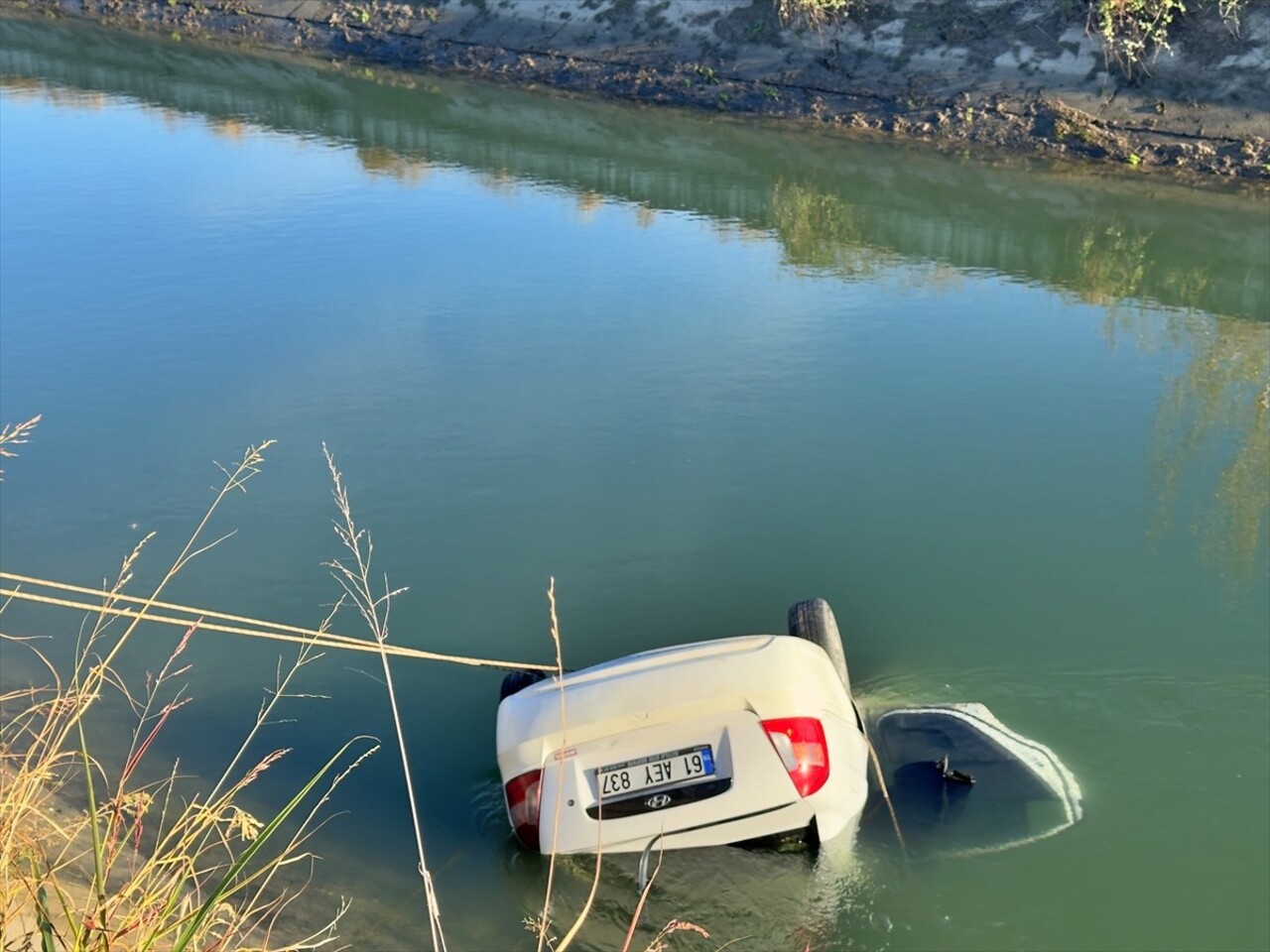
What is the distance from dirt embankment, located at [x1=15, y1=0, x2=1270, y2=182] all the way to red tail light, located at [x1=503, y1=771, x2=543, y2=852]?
54.9 feet

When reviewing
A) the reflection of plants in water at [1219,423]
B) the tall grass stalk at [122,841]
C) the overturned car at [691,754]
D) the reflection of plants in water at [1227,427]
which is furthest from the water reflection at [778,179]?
the tall grass stalk at [122,841]

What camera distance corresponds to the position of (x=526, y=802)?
527cm

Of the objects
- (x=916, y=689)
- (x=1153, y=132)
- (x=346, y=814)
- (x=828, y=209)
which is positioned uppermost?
(x=1153, y=132)

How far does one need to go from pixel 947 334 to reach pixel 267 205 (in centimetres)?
1017

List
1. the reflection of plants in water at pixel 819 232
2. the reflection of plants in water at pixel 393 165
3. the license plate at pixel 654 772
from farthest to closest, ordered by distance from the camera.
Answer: the reflection of plants in water at pixel 393 165 → the reflection of plants in water at pixel 819 232 → the license plate at pixel 654 772

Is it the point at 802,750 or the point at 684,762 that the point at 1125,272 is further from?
the point at 684,762

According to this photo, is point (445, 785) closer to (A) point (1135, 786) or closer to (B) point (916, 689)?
(B) point (916, 689)

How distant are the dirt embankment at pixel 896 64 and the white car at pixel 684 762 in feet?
52.9

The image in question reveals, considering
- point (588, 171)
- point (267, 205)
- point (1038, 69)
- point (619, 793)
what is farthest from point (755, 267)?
point (619, 793)

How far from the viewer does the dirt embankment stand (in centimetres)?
1945

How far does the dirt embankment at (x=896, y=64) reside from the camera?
63.8ft

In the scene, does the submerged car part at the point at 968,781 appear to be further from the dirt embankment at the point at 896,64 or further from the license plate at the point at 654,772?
the dirt embankment at the point at 896,64

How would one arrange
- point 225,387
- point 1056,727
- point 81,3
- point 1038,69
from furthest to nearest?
point 81,3 < point 1038,69 < point 225,387 < point 1056,727

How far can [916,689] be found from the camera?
6.92 metres
